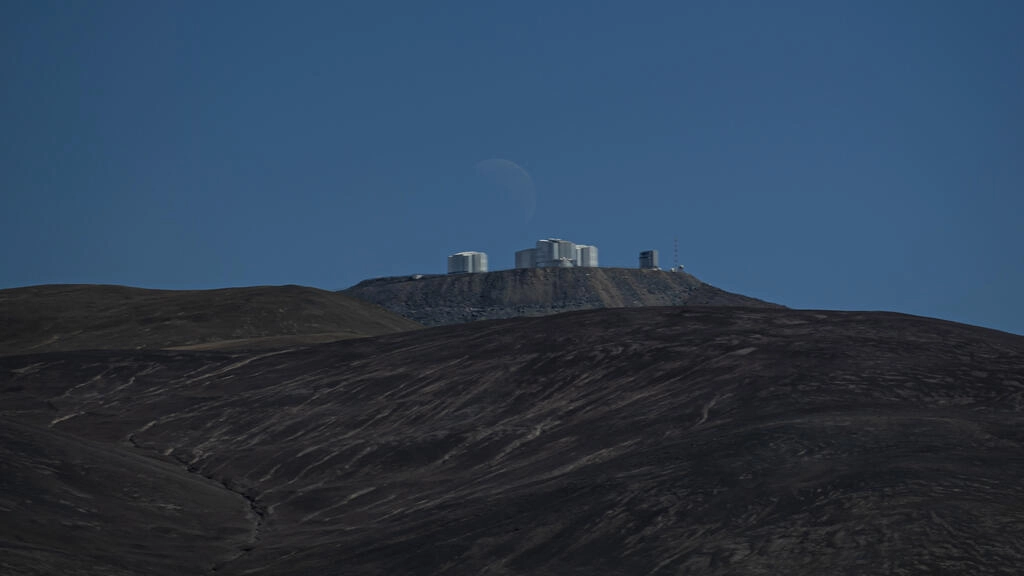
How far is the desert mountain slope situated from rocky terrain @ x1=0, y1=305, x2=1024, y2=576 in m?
46.7

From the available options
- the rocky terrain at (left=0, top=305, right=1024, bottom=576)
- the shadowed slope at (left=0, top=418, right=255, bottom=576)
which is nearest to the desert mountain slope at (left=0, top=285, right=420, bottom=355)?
the rocky terrain at (left=0, top=305, right=1024, bottom=576)

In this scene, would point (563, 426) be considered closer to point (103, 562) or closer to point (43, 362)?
point (103, 562)

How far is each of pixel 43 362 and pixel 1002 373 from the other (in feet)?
136

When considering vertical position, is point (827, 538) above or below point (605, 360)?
below

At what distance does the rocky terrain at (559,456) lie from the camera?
20.2 m

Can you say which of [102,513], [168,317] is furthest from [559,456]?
[168,317]

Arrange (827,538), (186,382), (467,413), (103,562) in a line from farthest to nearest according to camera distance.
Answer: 1. (186,382)
2. (467,413)
3. (103,562)
4. (827,538)

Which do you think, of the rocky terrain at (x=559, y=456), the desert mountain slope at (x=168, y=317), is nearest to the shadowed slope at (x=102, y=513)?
the rocky terrain at (x=559, y=456)

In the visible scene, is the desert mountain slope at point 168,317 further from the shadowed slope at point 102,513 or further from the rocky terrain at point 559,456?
the shadowed slope at point 102,513

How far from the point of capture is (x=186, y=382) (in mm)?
48344

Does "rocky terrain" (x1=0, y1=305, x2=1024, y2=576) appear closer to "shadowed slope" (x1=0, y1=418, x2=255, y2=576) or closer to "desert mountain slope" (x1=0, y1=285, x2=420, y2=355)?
"shadowed slope" (x1=0, y1=418, x2=255, y2=576)

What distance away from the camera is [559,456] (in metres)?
29.2

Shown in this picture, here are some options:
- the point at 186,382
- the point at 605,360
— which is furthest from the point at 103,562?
the point at 186,382

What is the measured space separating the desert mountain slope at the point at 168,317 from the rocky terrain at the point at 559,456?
4670 centimetres
